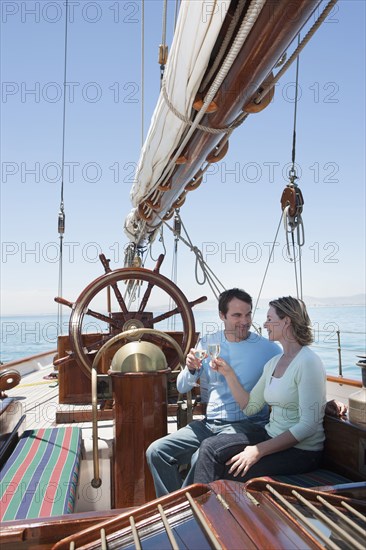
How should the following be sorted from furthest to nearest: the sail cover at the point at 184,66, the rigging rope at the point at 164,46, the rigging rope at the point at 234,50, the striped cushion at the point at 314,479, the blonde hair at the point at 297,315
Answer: the rigging rope at the point at 164,46 → the blonde hair at the point at 297,315 → the striped cushion at the point at 314,479 → the sail cover at the point at 184,66 → the rigging rope at the point at 234,50

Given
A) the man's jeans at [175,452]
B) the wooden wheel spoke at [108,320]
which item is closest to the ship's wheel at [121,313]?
the wooden wheel spoke at [108,320]

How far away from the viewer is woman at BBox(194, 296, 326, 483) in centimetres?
135

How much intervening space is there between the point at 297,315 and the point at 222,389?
41 cm

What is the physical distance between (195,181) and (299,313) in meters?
0.99

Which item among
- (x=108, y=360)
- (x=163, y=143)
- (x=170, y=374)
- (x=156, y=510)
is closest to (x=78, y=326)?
(x=108, y=360)

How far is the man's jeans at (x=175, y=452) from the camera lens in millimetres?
1569

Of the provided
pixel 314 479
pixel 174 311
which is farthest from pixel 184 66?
pixel 174 311

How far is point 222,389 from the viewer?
168cm

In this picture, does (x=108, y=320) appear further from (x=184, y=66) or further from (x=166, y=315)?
(x=184, y=66)

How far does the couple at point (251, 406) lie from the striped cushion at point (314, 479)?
25 mm

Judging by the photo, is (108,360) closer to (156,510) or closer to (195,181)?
(195,181)

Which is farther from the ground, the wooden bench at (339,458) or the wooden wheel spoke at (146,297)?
the wooden wheel spoke at (146,297)

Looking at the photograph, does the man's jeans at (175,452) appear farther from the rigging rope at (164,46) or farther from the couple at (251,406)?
the rigging rope at (164,46)

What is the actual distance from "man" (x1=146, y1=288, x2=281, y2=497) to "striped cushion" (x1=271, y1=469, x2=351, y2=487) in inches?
9.9
